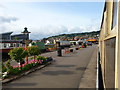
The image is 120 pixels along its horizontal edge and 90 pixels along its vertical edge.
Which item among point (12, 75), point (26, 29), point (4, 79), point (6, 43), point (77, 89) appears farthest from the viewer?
point (6, 43)

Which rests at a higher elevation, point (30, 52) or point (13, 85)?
point (30, 52)

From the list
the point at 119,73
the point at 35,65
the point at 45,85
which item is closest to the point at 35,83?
the point at 45,85

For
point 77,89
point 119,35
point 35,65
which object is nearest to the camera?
point 119,35

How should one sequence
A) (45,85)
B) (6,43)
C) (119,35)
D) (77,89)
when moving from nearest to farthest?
(119,35) < (77,89) < (45,85) < (6,43)

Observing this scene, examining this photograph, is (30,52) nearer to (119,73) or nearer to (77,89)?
(77,89)

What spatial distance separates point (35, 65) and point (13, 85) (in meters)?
4.89

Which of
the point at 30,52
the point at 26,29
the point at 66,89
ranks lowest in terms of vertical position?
the point at 66,89

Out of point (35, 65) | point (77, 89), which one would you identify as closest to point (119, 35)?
point (77, 89)

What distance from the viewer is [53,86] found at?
6.70m

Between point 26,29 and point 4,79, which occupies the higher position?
point 26,29

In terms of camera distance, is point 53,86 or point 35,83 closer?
point 53,86

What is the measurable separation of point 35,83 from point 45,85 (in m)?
0.66

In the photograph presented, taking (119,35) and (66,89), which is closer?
(119,35)

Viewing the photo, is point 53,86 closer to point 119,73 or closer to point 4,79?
point 4,79
